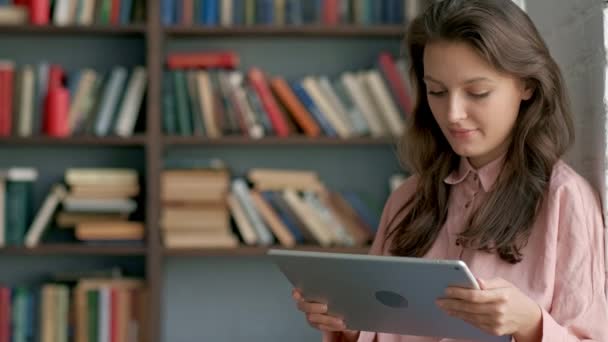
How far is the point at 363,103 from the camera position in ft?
11.4

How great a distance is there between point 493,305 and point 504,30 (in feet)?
1.49

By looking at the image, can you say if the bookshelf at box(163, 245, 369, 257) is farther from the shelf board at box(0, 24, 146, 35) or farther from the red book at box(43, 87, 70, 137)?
the shelf board at box(0, 24, 146, 35)

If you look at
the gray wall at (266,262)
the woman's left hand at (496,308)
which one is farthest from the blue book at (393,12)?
the woman's left hand at (496,308)

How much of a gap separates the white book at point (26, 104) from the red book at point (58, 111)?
6 centimetres

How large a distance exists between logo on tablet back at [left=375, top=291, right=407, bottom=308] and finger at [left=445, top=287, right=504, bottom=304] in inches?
5.0

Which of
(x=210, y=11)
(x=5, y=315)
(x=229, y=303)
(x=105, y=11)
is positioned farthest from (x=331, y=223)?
(x=5, y=315)

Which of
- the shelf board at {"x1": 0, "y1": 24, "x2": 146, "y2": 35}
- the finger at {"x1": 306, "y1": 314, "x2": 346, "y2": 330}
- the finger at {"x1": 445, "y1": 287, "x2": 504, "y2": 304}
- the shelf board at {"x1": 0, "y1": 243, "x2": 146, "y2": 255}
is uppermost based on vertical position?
the shelf board at {"x1": 0, "y1": 24, "x2": 146, "y2": 35}

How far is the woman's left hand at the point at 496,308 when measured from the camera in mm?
1211

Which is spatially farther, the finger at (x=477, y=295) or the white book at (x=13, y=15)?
the white book at (x=13, y=15)

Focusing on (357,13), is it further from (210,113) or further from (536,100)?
(536,100)

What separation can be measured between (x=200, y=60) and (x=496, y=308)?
242cm

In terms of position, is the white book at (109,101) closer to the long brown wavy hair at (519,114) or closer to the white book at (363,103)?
the white book at (363,103)

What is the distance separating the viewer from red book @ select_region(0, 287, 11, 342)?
3.40m

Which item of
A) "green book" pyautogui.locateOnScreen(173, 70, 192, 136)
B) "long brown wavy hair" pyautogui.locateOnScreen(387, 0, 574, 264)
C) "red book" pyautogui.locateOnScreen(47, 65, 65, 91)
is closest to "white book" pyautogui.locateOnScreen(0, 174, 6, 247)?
"red book" pyautogui.locateOnScreen(47, 65, 65, 91)
